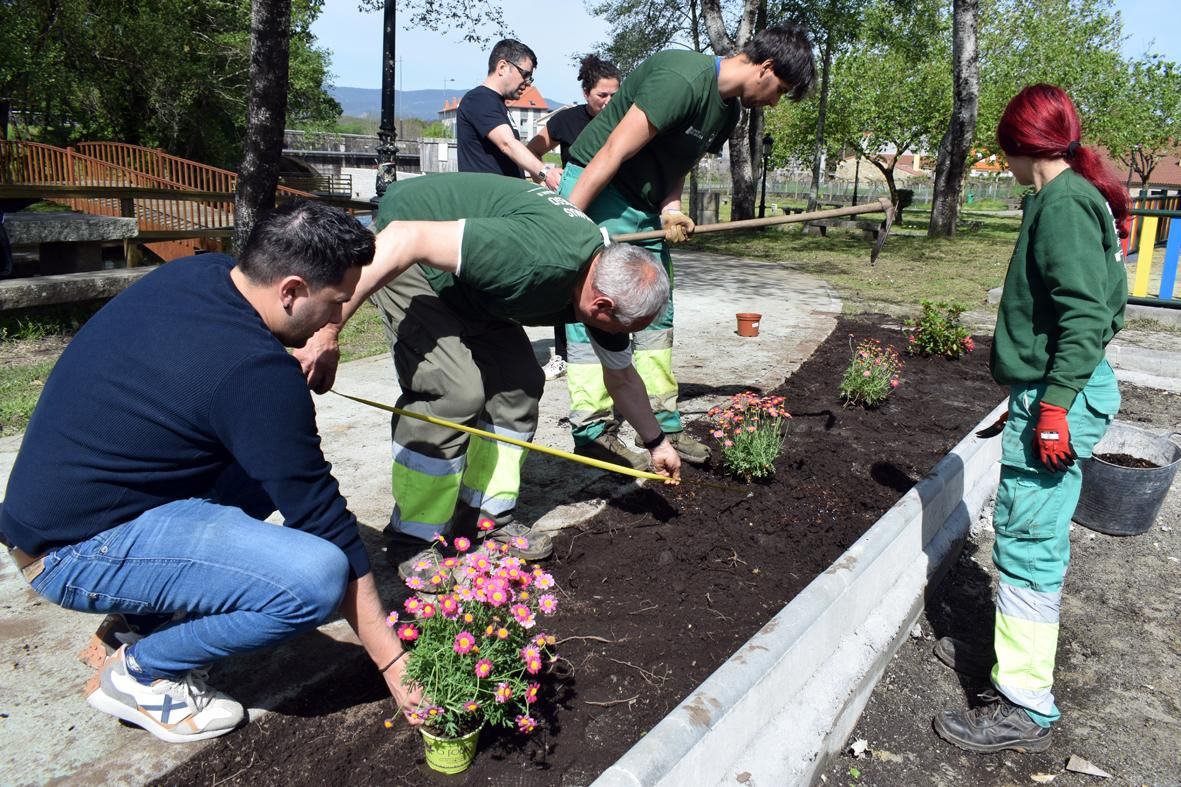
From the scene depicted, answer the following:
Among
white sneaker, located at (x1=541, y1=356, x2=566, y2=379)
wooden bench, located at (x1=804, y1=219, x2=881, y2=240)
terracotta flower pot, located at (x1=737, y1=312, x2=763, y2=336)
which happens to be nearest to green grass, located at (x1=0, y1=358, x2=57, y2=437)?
white sneaker, located at (x1=541, y1=356, x2=566, y2=379)

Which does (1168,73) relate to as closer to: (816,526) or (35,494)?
(816,526)

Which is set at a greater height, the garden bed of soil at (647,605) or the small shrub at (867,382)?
the small shrub at (867,382)

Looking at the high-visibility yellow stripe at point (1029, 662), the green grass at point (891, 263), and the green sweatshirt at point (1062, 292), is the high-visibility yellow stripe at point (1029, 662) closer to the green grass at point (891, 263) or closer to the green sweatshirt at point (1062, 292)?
the green sweatshirt at point (1062, 292)

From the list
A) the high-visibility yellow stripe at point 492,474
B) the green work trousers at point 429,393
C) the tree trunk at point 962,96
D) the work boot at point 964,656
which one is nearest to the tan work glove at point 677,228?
the green work trousers at point 429,393

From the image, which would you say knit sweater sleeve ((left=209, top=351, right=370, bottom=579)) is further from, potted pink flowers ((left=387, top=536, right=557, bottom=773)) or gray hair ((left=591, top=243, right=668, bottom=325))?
gray hair ((left=591, top=243, right=668, bottom=325))

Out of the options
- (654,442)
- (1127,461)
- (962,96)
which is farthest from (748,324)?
(962,96)

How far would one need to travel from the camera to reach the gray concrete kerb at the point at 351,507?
2314mm

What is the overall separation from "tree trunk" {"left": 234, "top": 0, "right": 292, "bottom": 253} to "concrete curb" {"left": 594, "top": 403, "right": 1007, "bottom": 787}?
21.1 feet

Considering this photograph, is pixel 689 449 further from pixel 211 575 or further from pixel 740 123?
pixel 740 123

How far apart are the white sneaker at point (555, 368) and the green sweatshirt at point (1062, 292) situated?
12.5 ft

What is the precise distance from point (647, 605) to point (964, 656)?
3.84 ft

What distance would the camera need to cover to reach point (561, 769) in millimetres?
2324

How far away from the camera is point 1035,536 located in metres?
2.69

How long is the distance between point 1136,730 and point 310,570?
2619mm
